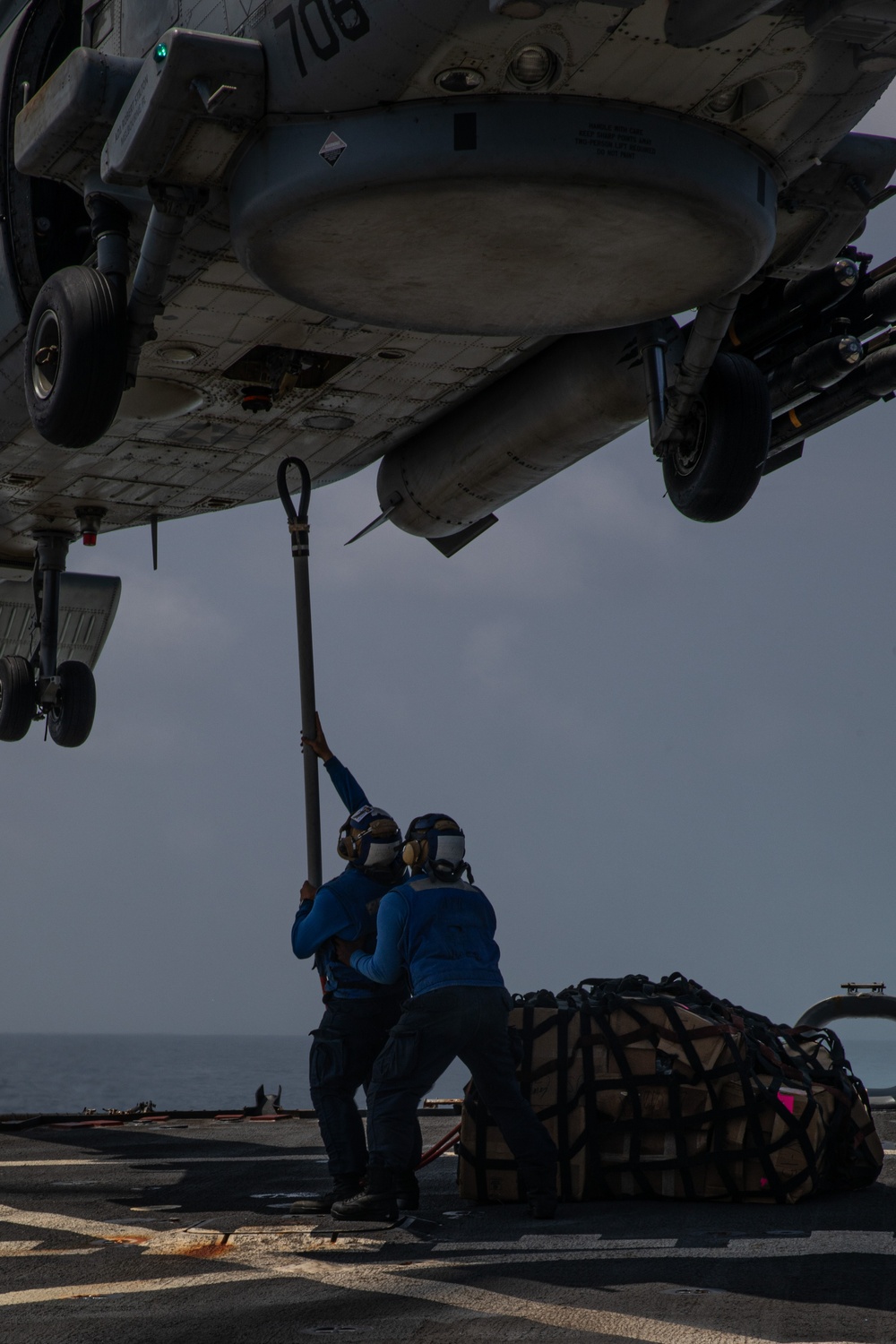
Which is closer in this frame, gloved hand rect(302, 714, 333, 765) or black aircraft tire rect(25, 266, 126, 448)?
black aircraft tire rect(25, 266, 126, 448)

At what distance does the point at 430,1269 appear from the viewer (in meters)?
5.54

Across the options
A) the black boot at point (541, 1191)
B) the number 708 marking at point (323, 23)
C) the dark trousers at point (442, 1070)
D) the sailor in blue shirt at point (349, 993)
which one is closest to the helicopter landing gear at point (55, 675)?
the sailor in blue shirt at point (349, 993)

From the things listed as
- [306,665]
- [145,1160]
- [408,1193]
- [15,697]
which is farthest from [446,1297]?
[15,697]

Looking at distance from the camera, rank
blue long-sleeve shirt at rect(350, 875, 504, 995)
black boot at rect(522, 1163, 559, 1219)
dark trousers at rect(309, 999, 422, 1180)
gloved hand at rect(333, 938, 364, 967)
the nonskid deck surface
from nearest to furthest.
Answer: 1. the nonskid deck surface
2. black boot at rect(522, 1163, 559, 1219)
3. blue long-sleeve shirt at rect(350, 875, 504, 995)
4. dark trousers at rect(309, 999, 422, 1180)
5. gloved hand at rect(333, 938, 364, 967)

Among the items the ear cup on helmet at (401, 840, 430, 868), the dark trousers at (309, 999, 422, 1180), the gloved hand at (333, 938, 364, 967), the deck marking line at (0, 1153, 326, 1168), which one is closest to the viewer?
the ear cup on helmet at (401, 840, 430, 868)

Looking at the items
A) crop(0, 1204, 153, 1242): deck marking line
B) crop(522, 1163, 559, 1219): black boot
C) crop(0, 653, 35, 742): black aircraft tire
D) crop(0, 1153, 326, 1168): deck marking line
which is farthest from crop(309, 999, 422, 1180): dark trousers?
crop(0, 653, 35, 742): black aircraft tire

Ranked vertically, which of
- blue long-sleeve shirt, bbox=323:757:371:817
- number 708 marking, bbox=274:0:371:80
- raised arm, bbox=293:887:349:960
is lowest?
raised arm, bbox=293:887:349:960

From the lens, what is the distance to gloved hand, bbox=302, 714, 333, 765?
8.38m

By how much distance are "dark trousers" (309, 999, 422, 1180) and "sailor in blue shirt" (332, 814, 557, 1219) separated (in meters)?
0.28

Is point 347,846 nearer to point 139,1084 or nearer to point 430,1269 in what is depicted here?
point 430,1269

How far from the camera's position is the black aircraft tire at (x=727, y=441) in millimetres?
8344

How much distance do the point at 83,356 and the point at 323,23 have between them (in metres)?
2.33

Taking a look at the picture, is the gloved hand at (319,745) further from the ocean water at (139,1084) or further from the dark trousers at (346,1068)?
the ocean water at (139,1084)

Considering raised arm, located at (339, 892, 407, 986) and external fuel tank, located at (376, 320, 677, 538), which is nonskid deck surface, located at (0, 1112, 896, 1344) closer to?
raised arm, located at (339, 892, 407, 986)
